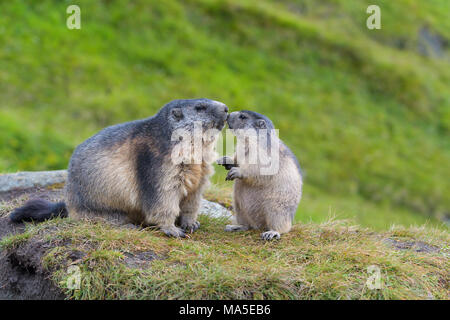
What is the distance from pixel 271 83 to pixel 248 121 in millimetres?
14477

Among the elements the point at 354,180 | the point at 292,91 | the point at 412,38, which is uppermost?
the point at 412,38

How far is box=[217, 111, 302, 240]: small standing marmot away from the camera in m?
8.18

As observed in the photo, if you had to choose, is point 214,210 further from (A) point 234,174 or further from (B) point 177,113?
(B) point 177,113

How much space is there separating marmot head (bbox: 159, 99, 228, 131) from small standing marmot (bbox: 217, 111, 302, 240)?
54 cm

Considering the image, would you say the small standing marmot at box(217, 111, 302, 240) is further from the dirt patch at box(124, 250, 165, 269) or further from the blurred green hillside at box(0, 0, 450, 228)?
the blurred green hillside at box(0, 0, 450, 228)

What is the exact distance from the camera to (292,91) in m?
22.3

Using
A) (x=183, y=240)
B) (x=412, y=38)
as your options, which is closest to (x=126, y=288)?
Answer: (x=183, y=240)

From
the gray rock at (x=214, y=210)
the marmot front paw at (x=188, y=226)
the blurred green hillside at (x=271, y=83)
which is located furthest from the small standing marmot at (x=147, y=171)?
the blurred green hillside at (x=271, y=83)

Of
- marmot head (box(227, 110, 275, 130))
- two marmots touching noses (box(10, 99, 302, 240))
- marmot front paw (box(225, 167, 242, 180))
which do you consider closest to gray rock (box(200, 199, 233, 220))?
two marmots touching noses (box(10, 99, 302, 240))

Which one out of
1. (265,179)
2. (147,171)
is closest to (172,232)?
(147,171)

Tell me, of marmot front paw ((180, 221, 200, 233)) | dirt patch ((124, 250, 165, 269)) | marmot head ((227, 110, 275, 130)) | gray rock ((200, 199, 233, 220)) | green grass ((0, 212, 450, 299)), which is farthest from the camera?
gray rock ((200, 199, 233, 220))

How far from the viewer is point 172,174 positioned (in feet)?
25.4

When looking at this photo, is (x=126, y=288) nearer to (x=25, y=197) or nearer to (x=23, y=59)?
(x=25, y=197)

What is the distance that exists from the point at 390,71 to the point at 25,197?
18296mm
